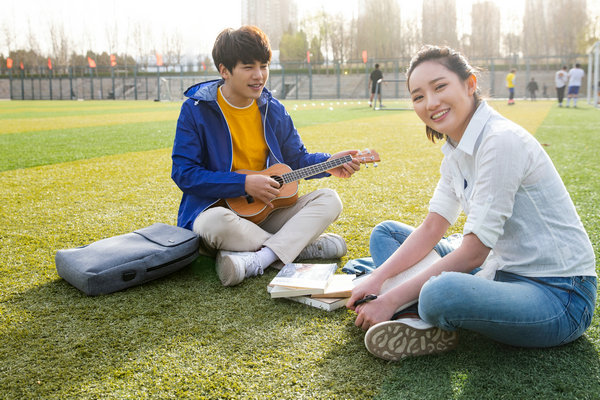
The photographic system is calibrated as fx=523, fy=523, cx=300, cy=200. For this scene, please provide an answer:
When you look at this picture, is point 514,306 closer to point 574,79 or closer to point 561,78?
point 574,79

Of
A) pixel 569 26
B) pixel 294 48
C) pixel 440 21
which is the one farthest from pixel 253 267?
pixel 294 48

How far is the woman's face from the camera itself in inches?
84.7

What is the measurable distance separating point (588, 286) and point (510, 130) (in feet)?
2.32

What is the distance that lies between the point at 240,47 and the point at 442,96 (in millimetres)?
1595

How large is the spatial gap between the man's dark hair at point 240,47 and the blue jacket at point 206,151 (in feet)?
0.86

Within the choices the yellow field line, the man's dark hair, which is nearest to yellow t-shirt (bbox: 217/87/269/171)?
the man's dark hair

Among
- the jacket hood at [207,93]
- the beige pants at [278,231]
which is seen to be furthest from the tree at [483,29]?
the beige pants at [278,231]

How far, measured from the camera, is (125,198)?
5.51 meters

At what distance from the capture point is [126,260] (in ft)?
9.87

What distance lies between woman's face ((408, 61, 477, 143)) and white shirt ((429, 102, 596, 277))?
0.24 feet

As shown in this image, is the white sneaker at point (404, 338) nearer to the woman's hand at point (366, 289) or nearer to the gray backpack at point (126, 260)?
the woman's hand at point (366, 289)

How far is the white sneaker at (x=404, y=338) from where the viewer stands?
209 cm

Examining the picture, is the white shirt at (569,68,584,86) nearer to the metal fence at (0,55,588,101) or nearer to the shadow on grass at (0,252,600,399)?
the metal fence at (0,55,588,101)

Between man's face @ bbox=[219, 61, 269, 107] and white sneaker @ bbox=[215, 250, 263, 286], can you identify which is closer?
white sneaker @ bbox=[215, 250, 263, 286]
